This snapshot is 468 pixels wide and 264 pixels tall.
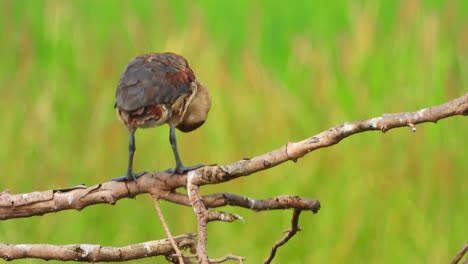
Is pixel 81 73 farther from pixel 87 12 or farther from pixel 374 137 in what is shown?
pixel 87 12

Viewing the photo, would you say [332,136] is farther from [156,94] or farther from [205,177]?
[156,94]

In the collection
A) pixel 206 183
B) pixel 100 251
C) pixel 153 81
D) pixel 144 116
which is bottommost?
pixel 100 251

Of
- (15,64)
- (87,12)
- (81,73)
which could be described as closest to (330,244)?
(81,73)

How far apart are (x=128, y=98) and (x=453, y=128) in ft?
8.11

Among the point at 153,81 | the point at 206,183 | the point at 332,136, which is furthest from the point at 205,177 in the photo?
the point at 153,81

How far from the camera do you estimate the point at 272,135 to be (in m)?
5.01

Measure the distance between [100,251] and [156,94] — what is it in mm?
471

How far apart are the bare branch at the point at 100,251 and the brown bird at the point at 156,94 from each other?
7.5 inches

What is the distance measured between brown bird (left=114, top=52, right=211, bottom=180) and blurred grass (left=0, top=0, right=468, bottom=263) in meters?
1.29

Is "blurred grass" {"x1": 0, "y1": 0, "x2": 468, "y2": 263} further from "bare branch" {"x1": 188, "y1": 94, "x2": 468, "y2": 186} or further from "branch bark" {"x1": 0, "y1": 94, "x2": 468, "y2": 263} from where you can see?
"bare branch" {"x1": 188, "y1": 94, "x2": 468, "y2": 186}

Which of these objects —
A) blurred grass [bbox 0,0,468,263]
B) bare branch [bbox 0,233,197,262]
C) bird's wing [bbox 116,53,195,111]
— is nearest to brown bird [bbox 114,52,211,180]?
bird's wing [bbox 116,53,195,111]

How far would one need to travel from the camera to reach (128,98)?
3064mm

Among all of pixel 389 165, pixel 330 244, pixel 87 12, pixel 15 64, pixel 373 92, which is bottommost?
pixel 330 244

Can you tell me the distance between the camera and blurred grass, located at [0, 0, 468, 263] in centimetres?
464
